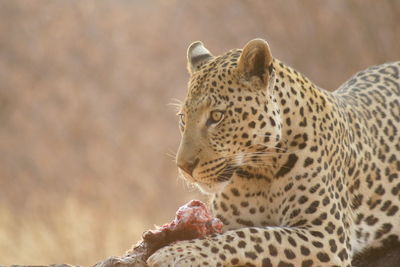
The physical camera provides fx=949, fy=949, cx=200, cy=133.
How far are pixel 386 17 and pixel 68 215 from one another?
811 centimetres

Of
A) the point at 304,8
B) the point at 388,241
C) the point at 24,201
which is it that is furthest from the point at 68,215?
the point at 388,241

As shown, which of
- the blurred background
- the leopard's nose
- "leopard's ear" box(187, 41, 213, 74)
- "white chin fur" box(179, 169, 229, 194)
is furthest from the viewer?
the blurred background

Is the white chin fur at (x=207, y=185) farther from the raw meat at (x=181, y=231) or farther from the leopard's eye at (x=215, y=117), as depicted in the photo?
the leopard's eye at (x=215, y=117)

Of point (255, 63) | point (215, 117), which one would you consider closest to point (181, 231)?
point (215, 117)

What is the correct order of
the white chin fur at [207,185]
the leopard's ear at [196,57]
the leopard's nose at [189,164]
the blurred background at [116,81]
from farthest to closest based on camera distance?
the blurred background at [116,81]
the leopard's ear at [196,57]
the white chin fur at [207,185]
the leopard's nose at [189,164]

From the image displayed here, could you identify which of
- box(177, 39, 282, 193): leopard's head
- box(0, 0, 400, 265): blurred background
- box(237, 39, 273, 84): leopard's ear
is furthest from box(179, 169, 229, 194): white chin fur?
box(0, 0, 400, 265): blurred background

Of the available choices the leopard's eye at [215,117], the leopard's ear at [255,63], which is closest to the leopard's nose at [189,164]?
the leopard's eye at [215,117]

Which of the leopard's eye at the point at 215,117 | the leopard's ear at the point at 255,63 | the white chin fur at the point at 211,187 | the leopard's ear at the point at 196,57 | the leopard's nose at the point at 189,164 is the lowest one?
the white chin fur at the point at 211,187

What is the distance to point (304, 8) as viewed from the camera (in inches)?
856

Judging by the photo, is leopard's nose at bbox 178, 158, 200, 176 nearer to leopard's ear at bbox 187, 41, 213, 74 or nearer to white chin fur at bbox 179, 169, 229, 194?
white chin fur at bbox 179, 169, 229, 194

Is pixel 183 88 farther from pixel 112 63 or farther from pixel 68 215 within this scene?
pixel 68 215

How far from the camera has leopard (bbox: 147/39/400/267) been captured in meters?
6.81

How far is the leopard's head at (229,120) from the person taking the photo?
22.5 ft

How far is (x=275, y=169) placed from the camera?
7215mm
